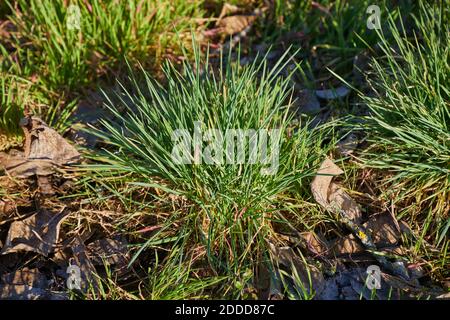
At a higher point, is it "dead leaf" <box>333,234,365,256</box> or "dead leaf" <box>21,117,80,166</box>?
"dead leaf" <box>21,117,80,166</box>

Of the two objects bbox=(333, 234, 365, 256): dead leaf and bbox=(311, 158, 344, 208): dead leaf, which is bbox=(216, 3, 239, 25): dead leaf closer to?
bbox=(311, 158, 344, 208): dead leaf

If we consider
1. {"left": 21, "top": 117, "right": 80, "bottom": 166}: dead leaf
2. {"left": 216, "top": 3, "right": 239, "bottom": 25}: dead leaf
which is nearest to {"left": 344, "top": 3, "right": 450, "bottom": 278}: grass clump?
{"left": 216, "top": 3, "right": 239, "bottom": 25}: dead leaf

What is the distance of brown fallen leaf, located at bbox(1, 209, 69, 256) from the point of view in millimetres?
2652

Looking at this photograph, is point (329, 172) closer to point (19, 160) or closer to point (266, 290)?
point (266, 290)

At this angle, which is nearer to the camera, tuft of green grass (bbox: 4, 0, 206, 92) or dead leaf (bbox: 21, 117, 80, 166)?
dead leaf (bbox: 21, 117, 80, 166)

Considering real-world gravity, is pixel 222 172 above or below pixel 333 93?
below

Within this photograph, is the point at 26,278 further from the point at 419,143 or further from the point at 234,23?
the point at 234,23

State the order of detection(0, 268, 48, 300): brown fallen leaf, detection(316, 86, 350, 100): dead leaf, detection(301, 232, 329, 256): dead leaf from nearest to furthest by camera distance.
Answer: detection(0, 268, 48, 300): brown fallen leaf
detection(301, 232, 329, 256): dead leaf
detection(316, 86, 350, 100): dead leaf

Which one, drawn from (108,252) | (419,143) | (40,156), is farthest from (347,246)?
(40,156)

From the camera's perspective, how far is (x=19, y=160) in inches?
115

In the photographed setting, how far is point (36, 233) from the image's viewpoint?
2666mm
